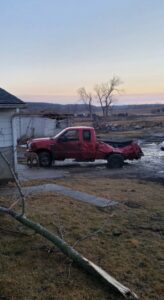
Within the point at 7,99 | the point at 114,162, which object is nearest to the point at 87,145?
the point at 114,162

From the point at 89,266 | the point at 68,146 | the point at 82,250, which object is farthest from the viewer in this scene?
the point at 68,146

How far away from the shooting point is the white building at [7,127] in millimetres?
13828

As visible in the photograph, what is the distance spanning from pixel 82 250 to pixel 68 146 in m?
12.8

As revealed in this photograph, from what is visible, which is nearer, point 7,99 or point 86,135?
point 7,99

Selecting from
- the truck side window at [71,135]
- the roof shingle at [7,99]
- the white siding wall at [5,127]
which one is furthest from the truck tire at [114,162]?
the roof shingle at [7,99]

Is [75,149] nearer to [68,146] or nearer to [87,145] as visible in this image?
[68,146]

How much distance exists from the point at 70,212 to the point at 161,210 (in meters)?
2.32

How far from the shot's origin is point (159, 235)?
26.6 ft

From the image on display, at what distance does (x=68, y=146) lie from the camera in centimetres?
1961

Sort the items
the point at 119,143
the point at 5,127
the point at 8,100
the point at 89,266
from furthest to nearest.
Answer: the point at 119,143
the point at 5,127
the point at 8,100
the point at 89,266

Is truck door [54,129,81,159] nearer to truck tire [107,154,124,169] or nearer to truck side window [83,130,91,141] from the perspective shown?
truck side window [83,130,91,141]

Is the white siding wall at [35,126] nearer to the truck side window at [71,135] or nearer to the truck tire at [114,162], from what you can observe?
the truck side window at [71,135]

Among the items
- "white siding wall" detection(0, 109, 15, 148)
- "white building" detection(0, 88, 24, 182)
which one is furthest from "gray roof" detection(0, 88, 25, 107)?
"white siding wall" detection(0, 109, 15, 148)

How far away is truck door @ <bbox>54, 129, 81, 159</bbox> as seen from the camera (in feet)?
64.2
